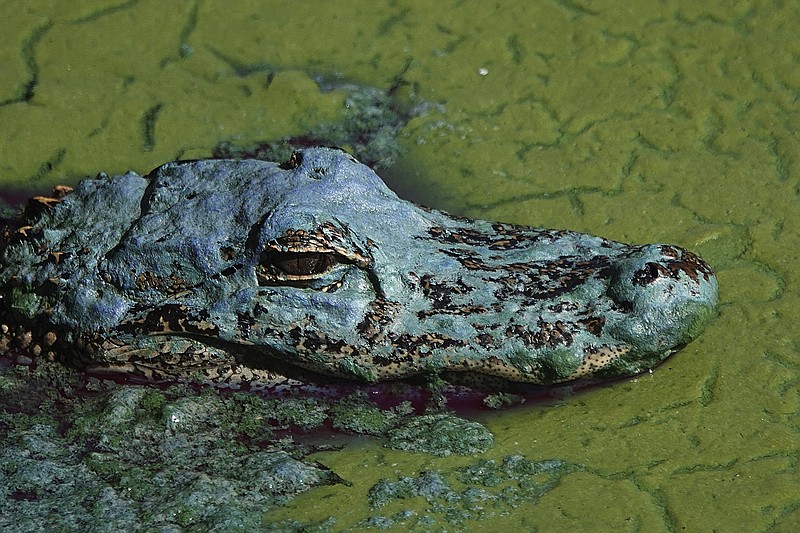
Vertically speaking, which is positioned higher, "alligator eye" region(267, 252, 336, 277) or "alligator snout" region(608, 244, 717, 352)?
"alligator snout" region(608, 244, 717, 352)

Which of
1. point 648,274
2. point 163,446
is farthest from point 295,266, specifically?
point 648,274

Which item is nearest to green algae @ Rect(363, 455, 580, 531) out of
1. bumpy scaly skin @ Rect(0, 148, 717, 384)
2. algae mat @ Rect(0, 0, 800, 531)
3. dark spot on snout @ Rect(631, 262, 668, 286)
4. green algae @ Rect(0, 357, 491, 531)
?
algae mat @ Rect(0, 0, 800, 531)

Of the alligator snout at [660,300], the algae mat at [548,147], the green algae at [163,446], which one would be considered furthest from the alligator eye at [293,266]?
the alligator snout at [660,300]

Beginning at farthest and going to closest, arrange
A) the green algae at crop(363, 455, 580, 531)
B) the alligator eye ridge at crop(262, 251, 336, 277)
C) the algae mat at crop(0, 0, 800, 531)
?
the alligator eye ridge at crop(262, 251, 336, 277) < the algae mat at crop(0, 0, 800, 531) < the green algae at crop(363, 455, 580, 531)

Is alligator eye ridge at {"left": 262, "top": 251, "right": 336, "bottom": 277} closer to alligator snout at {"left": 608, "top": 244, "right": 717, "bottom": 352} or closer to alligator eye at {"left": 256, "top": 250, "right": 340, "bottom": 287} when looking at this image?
alligator eye at {"left": 256, "top": 250, "right": 340, "bottom": 287}

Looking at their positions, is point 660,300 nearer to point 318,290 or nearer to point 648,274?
point 648,274

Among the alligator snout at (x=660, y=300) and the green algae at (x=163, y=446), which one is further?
the alligator snout at (x=660, y=300)

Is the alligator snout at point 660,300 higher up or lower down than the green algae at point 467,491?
higher up

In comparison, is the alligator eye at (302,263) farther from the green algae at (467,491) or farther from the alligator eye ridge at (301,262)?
the green algae at (467,491)

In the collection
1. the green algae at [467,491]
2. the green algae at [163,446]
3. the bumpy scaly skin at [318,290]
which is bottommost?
the green algae at [163,446]
